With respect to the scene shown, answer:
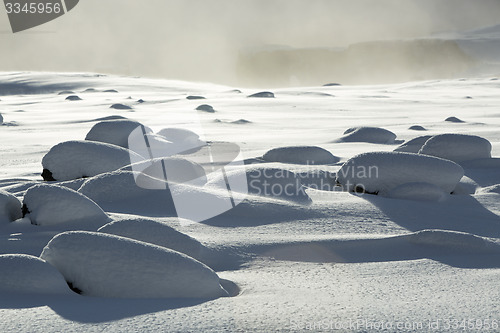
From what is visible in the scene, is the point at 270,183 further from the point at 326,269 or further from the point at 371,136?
the point at 371,136

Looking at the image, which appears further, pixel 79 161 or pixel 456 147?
pixel 456 147

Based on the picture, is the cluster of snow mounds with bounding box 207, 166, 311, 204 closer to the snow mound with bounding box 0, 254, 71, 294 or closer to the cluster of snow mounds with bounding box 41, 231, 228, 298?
the cluster of snow mounds with bounding box 41, 231, 228, 298

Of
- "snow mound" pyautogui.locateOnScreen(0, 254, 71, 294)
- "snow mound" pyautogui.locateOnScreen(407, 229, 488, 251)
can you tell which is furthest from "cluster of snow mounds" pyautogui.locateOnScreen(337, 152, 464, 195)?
"snow mound" pyautogui.locateOnScreen(0, 254, 71, 294)

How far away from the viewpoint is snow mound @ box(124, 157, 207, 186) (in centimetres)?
247

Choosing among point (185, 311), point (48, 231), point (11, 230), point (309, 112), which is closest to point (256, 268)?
point (185, 311)

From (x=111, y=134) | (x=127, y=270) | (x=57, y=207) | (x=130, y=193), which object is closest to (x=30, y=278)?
(x=127, y=270)

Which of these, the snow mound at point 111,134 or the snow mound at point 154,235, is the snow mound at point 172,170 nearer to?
the snow mound at point 154,235

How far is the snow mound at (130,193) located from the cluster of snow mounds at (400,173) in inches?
32.4

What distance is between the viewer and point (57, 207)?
74.2 inches

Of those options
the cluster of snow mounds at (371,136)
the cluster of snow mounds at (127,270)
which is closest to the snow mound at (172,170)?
the cluster of snow mounds at (127,270)

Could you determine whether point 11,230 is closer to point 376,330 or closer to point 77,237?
point 77,237

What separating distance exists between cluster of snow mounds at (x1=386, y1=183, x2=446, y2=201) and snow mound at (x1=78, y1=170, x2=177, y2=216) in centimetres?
92

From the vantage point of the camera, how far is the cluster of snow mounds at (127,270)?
1.36 m

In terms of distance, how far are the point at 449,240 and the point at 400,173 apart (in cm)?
68
